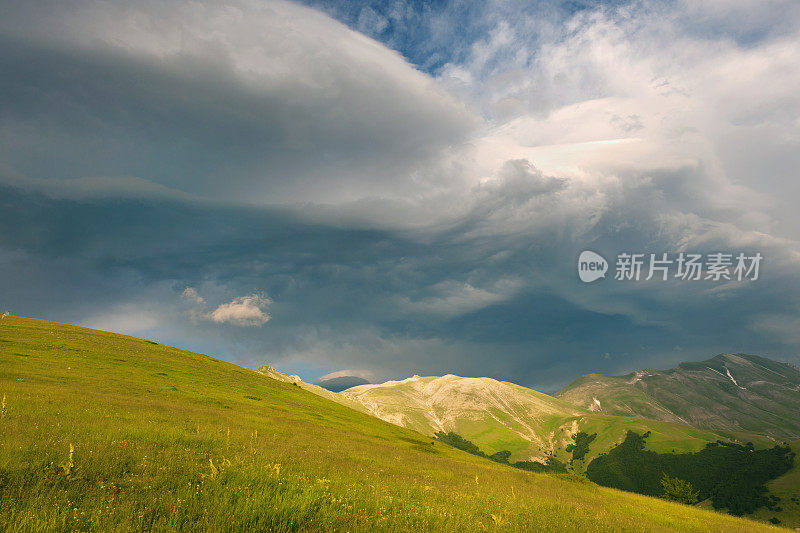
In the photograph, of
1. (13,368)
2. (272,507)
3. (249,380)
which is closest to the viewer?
(272,507)

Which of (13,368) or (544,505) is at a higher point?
(544,505)

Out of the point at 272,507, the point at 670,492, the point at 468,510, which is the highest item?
the point at 272,507

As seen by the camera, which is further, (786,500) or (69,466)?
(786,500)

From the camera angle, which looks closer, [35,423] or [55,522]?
[55,522]

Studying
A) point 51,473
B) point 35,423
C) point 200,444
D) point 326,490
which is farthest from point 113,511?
point 35,423

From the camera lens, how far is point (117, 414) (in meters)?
19.8

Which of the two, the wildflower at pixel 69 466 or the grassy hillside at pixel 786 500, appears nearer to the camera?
the wildflower at pixel 69 466

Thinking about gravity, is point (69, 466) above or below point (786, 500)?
above

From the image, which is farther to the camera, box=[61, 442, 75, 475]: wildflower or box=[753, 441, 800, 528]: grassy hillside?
box=[753, 441, 800, 528]: grassy hillside

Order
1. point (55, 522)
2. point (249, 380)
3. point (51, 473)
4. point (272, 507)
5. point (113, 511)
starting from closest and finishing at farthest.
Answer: point (55, 522), point (113, 511), point (272, 507), point (51, 473), point (249, 380)

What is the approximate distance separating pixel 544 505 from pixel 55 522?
50.3 ft

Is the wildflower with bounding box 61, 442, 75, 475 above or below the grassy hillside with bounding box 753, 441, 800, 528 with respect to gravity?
above

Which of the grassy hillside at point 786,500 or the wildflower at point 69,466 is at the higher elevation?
the wildflower at point 69,466

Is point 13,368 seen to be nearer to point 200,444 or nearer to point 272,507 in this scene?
point 200,444
